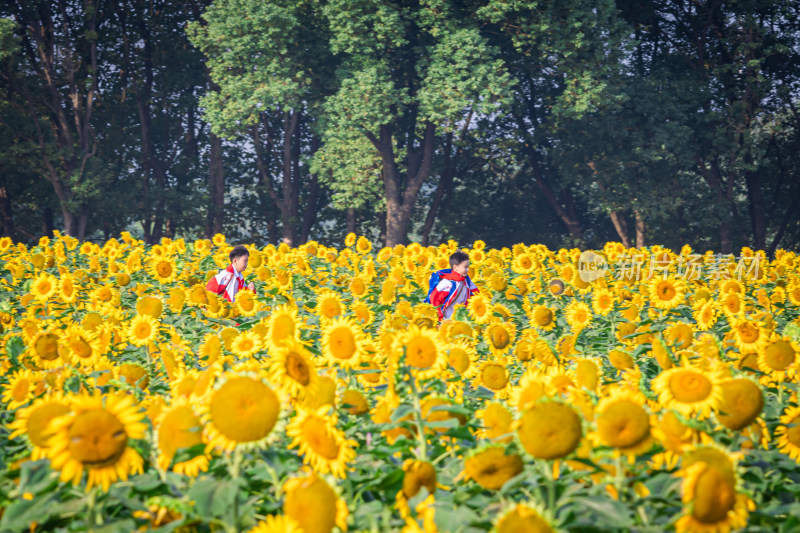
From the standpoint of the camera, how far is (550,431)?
7.65ft

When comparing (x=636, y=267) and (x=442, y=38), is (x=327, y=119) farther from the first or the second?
(x=636, y=267)

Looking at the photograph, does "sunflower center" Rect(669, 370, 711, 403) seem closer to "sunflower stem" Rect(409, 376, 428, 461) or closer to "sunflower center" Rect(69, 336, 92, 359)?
"sunflower stem" Rect(409, 376, 428, 461)

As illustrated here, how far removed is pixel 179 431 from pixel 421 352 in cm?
128

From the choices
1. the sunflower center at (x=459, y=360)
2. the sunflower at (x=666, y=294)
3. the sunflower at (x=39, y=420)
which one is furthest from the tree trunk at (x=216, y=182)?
the sunflower at (x=39, y=420)

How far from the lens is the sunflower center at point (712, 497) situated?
7.28ft

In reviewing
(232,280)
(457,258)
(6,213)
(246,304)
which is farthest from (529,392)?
(6,213)

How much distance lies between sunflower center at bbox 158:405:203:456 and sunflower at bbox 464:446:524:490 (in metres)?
0.94

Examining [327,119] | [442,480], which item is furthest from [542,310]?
[327,119]

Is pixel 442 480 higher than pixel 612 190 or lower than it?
lower

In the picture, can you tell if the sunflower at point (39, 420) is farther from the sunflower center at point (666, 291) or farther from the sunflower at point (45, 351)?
the sunflower center at point (666, 291)

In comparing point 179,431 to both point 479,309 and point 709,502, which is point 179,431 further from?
point 479,309

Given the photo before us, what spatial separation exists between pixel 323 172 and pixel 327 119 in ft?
8.34

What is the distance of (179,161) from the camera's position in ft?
135

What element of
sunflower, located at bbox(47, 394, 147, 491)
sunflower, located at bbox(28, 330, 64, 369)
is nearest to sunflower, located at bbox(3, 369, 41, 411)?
sunflower, located at bbox(28, 330, 64, 369)
